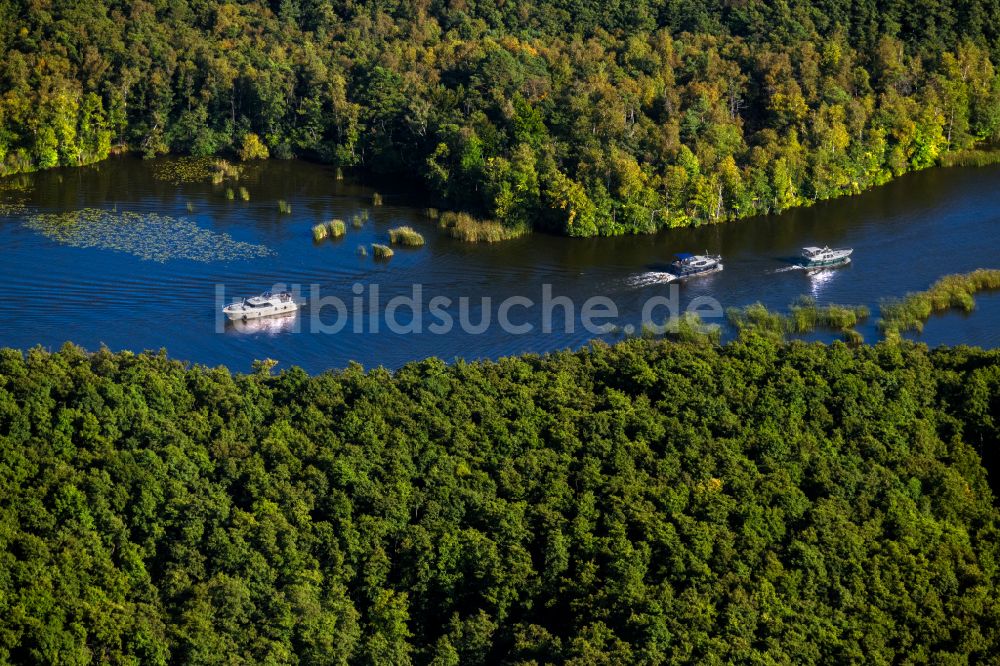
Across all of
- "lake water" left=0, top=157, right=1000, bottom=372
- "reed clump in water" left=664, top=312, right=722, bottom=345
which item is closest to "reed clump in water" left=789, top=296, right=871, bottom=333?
"lake water" left=0, top=157, right=1000, bottom=372

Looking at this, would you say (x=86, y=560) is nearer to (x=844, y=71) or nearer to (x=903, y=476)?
(x=903, y=476)

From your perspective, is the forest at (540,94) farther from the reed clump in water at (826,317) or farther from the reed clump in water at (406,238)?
the reed clump in water at (826,317)

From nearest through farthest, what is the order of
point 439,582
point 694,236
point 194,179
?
1. point 439,582
2. point 694,236
3. point 194,179

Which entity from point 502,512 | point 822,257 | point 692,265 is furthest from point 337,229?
point 502,512

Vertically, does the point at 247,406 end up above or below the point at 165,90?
below

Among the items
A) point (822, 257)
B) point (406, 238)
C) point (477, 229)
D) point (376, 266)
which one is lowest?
point (376, 266)

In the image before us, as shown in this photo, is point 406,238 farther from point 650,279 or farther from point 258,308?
point 650,279

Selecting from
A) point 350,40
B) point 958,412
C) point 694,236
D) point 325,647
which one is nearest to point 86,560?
point 325,647
